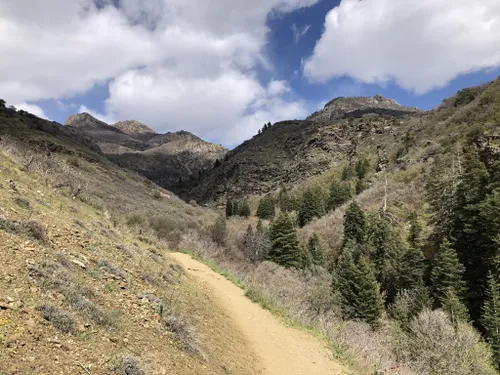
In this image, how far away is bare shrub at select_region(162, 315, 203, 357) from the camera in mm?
7652

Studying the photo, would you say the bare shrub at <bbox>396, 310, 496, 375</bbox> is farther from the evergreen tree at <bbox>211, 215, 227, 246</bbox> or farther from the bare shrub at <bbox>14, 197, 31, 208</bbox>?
the evergreen tree at <bbox>211, 215, 227, 246</bbox>

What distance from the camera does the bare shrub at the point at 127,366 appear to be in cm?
521

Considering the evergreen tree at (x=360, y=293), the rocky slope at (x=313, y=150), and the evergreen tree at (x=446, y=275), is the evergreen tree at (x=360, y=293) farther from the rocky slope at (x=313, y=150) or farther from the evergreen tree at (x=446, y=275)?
the rocky slope at (x=313, y=150)

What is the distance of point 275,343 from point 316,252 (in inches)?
1543

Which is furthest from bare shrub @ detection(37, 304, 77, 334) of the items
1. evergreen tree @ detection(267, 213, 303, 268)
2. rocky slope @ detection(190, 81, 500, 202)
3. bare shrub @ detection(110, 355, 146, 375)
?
rocky slope @ detection(190, 81, 500, 202)

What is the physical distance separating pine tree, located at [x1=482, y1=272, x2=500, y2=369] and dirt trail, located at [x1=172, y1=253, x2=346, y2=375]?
18.9 meters

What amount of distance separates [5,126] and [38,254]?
4945 cm

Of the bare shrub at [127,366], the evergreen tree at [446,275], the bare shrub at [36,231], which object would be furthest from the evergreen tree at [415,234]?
the bare shrub at [127,366]

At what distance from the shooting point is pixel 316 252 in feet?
162

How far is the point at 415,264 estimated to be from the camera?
3522 cm

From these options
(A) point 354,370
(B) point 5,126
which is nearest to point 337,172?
(B) point 5,126

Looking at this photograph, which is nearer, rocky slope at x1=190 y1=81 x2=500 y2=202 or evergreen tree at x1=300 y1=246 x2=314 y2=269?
evergreen tree at x1=300 y1=246 x2=314 y2=269

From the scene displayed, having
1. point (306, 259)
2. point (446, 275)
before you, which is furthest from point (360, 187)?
point (446, 275)

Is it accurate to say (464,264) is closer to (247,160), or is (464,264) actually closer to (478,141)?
(478,141)
